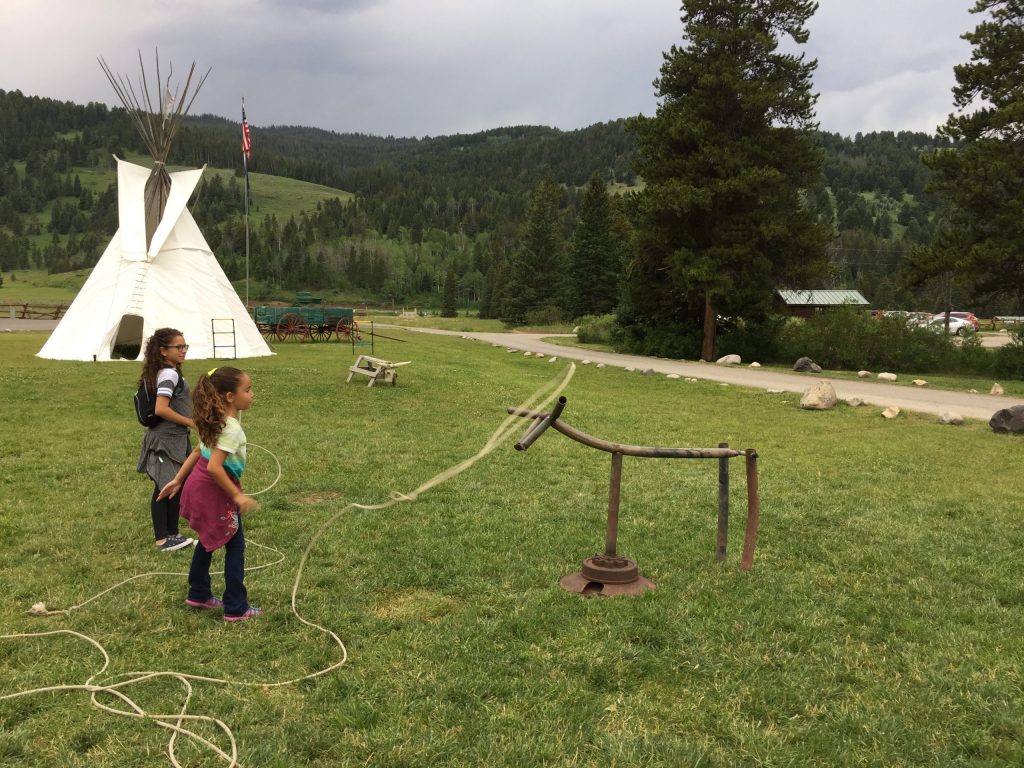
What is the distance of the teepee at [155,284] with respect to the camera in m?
19.2

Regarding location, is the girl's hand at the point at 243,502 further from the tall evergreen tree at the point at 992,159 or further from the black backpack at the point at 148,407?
the tall evergreen tree at the point at 992,159

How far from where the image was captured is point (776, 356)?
24.9m

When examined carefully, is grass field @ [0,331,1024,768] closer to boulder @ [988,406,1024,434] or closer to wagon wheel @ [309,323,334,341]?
boulder @ [988,406,1024,434]

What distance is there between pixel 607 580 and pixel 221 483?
247cm

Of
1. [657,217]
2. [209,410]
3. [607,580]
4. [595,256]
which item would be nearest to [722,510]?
[607,580]

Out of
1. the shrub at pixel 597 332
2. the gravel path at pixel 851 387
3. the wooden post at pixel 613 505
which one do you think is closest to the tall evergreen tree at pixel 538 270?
the shrub at pixel 597 332

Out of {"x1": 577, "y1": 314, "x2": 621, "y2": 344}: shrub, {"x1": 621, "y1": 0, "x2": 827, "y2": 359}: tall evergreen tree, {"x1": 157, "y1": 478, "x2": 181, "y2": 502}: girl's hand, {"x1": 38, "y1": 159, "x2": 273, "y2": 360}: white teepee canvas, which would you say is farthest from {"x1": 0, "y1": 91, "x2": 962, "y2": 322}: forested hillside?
{"x1": 157, "y1": 478, "x2": 181, "y2": 502}: girl's hand

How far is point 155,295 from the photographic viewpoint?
1967 centimetres

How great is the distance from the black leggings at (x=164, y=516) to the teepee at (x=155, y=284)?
50.5ft

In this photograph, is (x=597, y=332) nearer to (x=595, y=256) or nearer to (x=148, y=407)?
(x=595, y=256)

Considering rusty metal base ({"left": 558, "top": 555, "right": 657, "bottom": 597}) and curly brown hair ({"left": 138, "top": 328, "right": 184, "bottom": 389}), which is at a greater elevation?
curly brown hair ({"left": 138, "top": 328, "right": 184, "bottom": 389})

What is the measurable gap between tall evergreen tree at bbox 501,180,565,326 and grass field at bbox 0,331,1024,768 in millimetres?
52247

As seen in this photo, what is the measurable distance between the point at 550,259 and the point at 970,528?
5776cm

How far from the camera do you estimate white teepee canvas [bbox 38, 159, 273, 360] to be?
19109 mm
